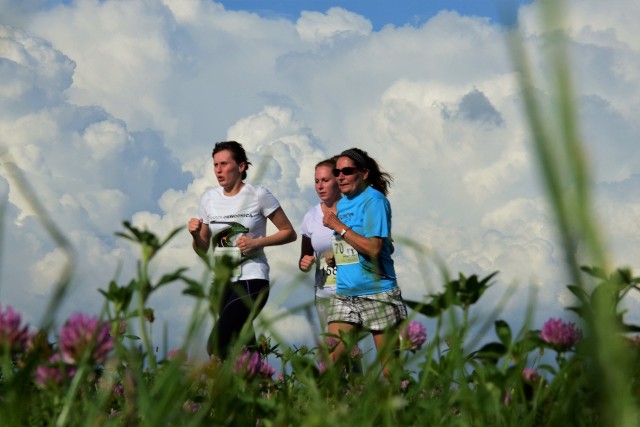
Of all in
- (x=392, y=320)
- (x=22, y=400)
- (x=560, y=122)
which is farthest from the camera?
(x=392, y=320)

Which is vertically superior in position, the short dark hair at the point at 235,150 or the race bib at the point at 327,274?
the short dark hair at the point at 235,150

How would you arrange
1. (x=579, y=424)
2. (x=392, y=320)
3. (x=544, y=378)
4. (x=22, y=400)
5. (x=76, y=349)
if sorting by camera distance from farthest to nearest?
(x=392, y=320) → (x=544, y=378) → (x=579, y=424) → (x=76, y=349) → (x=22, y=400)

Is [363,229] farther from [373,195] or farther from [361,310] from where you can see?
[361,310]

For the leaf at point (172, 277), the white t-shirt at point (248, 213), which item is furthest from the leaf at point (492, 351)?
the white t-shirt at point (248, 213)

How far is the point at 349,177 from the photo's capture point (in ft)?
22.6

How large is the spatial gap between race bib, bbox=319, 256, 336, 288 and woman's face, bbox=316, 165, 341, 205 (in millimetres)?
590

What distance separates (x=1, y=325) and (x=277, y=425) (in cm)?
61

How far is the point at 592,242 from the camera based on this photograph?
537mm

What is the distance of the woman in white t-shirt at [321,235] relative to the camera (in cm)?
719

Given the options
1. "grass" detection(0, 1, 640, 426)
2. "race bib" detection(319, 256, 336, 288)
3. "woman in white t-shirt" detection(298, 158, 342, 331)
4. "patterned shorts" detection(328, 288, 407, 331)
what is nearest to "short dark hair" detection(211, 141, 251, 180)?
"woman in white t-shirt" detection(298, 158, 342, 331)

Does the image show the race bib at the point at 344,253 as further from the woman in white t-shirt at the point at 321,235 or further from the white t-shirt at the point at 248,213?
the white t-shirt at the point at 248,213

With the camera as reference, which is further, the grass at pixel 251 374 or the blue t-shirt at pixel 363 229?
the blue t-shirt at pixel 363 229

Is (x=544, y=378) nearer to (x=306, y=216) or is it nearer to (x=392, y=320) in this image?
(x=392, y=320)

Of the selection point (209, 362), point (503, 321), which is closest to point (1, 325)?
point (209, 362)
